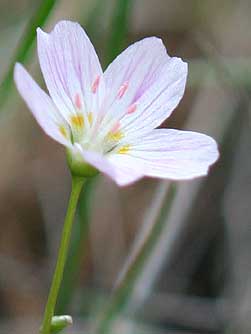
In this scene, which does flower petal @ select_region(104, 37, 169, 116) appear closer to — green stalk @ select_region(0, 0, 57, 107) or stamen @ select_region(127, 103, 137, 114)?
stamen @ select_region(127, 103, 137, 114)

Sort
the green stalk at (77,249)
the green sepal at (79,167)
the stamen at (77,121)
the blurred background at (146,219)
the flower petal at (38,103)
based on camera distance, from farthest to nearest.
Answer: the blurred background at (146,219) → the green stalk at (77,249) → the stamen at (77,121) → the green sepal at (79,167) → the flower petal at (38,103)

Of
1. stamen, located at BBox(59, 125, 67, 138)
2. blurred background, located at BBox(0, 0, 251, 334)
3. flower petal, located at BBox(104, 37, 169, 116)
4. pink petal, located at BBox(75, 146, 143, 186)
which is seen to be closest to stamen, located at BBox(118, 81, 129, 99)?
flower petal, located at BBox(104, 37, 169, 116)

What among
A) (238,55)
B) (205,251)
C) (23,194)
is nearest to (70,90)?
(205,251)

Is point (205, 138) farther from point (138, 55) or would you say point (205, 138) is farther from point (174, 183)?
point (174, 183)

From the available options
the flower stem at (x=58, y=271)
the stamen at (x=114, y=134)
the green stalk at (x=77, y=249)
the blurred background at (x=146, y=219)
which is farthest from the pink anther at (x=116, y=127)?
the blurred background at (x=146, y=219)

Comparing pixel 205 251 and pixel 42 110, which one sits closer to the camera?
pixel 42 110

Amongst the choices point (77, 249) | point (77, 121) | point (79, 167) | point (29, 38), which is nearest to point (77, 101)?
point (77, 121)

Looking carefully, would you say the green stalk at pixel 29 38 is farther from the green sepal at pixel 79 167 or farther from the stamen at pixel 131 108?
the green sepal at pixel 79 167

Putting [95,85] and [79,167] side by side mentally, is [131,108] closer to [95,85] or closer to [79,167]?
[95,85]
